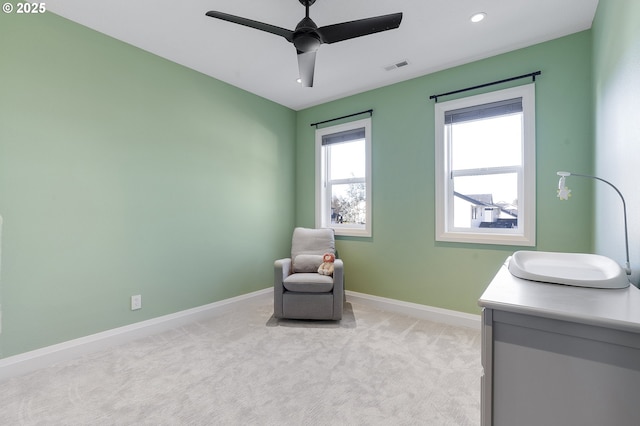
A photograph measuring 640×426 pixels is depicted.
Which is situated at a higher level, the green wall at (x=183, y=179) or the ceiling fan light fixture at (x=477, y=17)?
the ceiling fan light fixture at (x=477, y=17)

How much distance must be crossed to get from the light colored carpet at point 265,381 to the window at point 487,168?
107 cm

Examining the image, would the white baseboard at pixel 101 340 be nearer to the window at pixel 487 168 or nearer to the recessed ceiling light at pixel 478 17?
the window at pixel 487 168

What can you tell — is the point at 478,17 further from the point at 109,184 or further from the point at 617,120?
the point at 109,184

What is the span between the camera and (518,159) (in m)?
2.75

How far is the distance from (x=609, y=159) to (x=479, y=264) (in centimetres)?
138

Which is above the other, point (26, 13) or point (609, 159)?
point (26, 13)

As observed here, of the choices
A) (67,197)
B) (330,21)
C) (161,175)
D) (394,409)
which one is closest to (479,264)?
(394,409)

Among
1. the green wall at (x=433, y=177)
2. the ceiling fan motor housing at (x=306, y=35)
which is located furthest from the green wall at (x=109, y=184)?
the ceiling fan motor housing at (x=306, y=35)

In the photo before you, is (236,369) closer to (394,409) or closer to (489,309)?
(394,409)

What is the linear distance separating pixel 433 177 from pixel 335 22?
1.80 meters

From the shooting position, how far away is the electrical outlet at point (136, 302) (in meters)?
2.67

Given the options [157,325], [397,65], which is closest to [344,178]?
[397,65]

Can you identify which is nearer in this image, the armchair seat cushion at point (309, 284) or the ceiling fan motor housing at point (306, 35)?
the ceiling fan motor housing at point (306, 35)

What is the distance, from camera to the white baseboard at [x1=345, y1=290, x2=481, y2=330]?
290 cm
